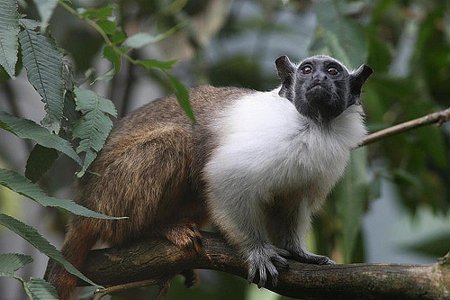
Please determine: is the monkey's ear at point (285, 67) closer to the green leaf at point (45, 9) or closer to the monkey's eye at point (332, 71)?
the monkey's eye at point (332, 71)

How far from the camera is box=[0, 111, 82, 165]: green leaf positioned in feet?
7.07

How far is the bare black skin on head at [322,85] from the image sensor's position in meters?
2.91

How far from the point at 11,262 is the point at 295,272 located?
3.38 feet

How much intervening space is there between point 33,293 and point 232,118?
4.15ft

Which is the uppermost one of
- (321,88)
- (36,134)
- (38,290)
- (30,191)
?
(321,88)

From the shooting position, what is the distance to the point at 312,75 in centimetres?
294

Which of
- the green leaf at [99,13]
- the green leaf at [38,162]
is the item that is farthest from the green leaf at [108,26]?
the green leaf at [38,162]

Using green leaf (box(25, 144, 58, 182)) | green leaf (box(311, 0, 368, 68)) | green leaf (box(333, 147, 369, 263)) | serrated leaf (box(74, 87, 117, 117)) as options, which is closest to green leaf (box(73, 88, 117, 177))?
serrated leaf (box(74, 87, 117, 117))

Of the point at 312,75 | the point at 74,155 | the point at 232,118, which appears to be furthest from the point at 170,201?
the point at 74,155

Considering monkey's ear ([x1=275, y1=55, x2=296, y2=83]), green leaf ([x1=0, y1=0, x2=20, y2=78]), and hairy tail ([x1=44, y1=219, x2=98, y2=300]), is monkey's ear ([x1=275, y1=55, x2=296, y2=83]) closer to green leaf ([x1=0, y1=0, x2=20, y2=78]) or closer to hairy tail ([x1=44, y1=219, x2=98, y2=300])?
hairy tail ([x1=44, y1=219, x2=98, y2=300])

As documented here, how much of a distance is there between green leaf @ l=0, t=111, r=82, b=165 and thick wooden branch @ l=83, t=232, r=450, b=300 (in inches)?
33.7

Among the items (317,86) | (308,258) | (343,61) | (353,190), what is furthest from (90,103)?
(353,190)

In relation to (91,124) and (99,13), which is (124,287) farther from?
(99,13)

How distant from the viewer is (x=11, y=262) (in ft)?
6.81
